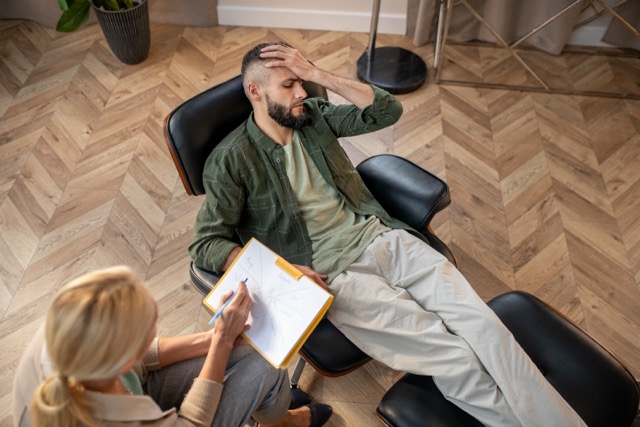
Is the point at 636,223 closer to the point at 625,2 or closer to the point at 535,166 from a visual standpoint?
the point at 535,166

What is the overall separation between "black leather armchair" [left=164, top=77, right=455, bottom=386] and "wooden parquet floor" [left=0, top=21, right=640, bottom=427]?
1.42 feet

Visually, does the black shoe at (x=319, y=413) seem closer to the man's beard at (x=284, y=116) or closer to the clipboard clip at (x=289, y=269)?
the clipboard clip at (x=289, y=269)

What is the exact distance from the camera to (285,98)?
1820mm

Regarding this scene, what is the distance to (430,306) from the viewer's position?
171 centimetres

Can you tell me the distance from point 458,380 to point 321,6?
2499mm

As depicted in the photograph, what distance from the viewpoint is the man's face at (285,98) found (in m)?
1.81

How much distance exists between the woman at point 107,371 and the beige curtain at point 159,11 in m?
2.47

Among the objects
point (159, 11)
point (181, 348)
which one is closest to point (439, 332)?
point (181, 348)

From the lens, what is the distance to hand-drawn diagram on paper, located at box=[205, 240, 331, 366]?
153 centimetres

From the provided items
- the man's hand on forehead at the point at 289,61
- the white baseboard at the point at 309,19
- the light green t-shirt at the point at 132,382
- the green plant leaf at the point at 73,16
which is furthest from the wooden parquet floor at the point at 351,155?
the man's hand on forehead at the point at 289,61

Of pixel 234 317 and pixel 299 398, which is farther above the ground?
pixel 234 317

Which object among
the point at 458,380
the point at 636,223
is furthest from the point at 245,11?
the point at 458,380

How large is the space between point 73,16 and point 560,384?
2713mm

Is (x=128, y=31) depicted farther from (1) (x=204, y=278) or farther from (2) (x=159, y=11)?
(1) (x=204, y=278)
